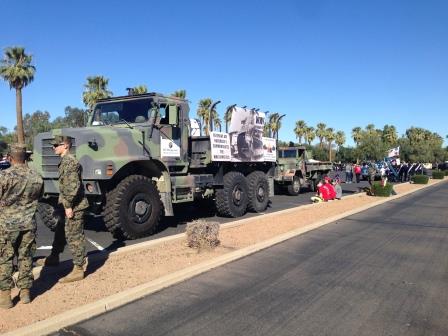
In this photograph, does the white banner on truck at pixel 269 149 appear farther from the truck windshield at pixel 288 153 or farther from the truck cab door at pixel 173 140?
the truck windshield at pixel 288 153

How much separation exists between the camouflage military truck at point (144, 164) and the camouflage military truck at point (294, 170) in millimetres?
6282

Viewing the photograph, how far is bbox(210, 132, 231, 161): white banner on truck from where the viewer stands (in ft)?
34.9

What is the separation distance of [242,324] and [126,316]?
1150 millimetres

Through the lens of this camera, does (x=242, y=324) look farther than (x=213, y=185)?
No

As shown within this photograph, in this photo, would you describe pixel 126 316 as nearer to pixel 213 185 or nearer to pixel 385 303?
pixel 385 303

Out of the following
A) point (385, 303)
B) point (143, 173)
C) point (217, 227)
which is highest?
point (143, 173)

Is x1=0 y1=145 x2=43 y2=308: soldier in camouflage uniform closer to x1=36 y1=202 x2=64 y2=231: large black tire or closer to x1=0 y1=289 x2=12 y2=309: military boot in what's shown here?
x1=0 y1=289 x2=12 y2=309: military boot

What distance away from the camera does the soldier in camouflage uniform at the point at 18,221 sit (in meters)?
4.55

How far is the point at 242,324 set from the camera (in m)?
4.34

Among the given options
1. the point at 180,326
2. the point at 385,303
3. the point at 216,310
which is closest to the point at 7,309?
the point at 180,326

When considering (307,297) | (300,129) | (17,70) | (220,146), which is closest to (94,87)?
(17,70)

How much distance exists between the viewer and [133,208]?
8.33 meters

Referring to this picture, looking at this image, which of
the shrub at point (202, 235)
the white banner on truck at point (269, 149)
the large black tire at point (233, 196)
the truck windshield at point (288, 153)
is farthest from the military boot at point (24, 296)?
the truck windshield at point (288, 153)

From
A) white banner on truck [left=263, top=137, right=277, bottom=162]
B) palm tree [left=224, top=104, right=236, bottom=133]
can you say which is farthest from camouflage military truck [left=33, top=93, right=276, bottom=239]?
white banner on truck [left=263, top=137, right=277, bottom=162]
